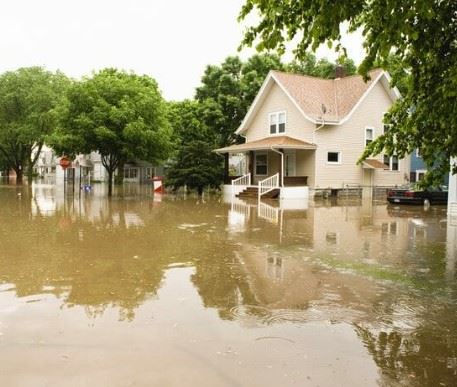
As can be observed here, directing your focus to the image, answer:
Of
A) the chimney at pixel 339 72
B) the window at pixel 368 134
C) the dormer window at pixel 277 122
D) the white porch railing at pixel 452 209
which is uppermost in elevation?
the chimney at pixel 339 72

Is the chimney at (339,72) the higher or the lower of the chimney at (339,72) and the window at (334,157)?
the higher

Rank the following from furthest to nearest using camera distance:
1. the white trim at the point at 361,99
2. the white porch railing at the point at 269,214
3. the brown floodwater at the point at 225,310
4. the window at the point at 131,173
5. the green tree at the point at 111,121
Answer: the window at the point at 131,173, the white trim at the point at 361,99, the green tree at the point at 111,121, the white porch railing at the point at 269,214, the brown floodwater at the point at 225,310

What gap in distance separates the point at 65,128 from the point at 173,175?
322 inches

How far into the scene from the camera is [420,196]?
24.2m

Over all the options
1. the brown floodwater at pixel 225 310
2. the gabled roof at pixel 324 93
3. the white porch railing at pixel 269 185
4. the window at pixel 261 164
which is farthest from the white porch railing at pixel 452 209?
the window at pixel 261 164

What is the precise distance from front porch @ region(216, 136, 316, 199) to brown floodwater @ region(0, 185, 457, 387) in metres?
16.2

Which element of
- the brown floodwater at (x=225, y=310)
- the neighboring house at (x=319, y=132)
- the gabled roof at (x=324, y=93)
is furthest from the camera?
the gabled roof at (x=324, y=93)

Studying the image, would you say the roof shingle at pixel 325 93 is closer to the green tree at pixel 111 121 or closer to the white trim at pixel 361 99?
the white trim at pixel 361 99

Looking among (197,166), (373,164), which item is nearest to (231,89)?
(197,166)

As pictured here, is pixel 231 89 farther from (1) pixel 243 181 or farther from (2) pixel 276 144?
(2) pixel 276 144

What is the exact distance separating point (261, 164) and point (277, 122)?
3.26m

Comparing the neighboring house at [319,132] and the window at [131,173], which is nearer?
the neighboring house at [319,132]

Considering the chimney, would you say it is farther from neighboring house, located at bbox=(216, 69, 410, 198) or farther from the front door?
the front door

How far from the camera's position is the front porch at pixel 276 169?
28.7 m
